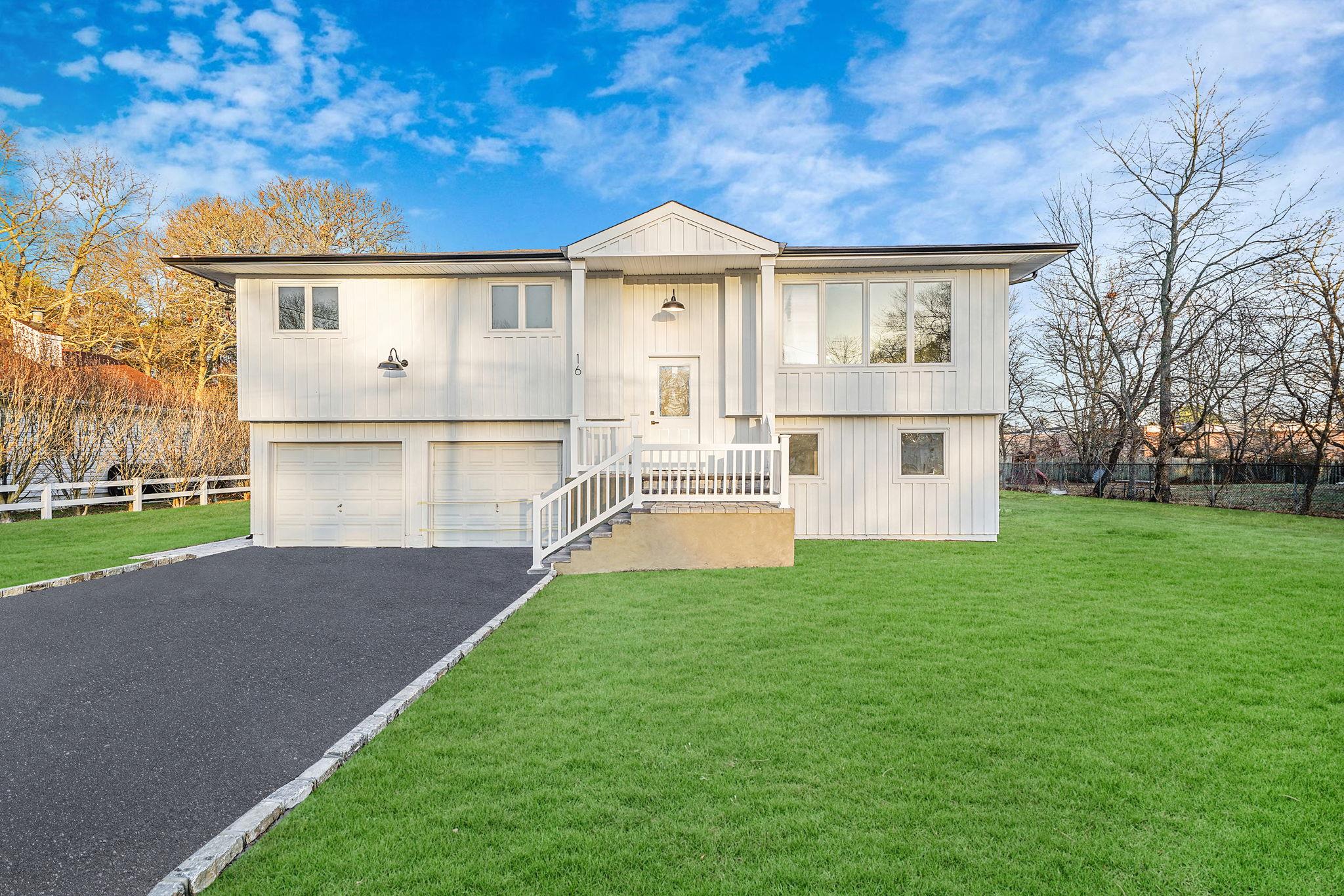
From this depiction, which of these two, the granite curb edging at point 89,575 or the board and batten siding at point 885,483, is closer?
the granite curb edging at point 89,575

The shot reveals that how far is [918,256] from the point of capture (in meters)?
10.4

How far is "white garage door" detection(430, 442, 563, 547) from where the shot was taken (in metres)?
11.2

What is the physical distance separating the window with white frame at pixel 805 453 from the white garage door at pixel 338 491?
7.11 meters

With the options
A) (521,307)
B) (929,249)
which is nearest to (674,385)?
(521,307)

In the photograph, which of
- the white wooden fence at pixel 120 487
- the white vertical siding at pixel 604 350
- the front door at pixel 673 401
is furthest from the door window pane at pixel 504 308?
the white wooden fence at pixel 120 487

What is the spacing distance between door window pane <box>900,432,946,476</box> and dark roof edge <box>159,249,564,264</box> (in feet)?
22.5

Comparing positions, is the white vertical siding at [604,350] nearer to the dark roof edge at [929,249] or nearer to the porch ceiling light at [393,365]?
the dark roof edge at [929,249]

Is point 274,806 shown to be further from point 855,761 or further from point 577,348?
point 577,348

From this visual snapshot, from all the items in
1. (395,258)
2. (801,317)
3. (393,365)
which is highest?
(395,258)

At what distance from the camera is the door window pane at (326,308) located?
1106 cm

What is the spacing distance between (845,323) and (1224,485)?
15.0 metres

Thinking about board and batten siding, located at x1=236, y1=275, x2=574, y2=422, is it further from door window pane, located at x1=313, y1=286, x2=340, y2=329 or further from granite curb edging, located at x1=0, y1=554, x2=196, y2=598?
granite curb edging, located at x1=0, y1=554, x2=196, y2=598

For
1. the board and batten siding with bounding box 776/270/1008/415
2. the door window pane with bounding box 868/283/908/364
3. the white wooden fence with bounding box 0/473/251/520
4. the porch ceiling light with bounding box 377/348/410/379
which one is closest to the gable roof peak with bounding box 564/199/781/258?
the door window pane with bounding box 868/283/908/364

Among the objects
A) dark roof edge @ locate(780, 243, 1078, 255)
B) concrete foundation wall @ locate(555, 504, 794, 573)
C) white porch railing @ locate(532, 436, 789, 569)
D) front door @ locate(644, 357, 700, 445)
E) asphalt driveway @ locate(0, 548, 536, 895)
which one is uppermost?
dark roof edge @ locate(780, 243, 1078, 255)
